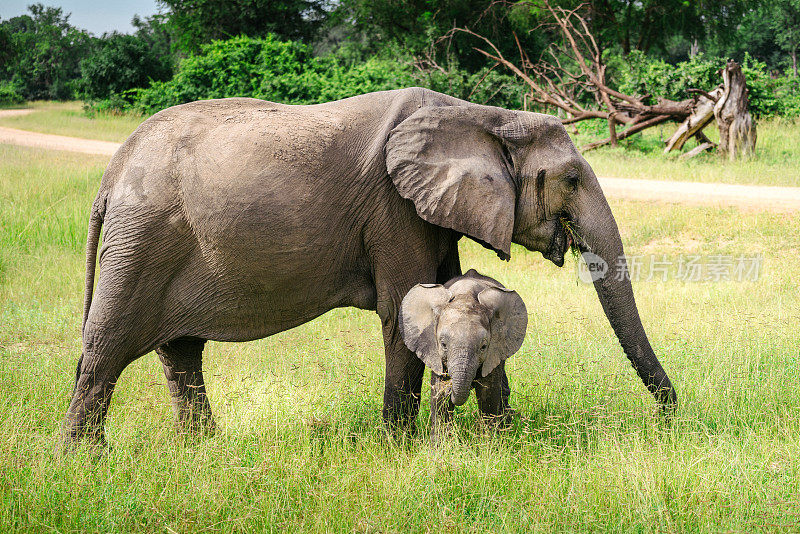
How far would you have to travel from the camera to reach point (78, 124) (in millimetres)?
23562

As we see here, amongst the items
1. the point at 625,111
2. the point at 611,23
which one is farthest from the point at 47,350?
the point at 611,23

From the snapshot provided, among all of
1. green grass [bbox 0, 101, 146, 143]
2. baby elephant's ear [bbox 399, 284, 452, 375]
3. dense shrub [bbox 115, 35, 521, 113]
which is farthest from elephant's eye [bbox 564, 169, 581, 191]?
dense shrub [bbox 115, 35, 521, 113]

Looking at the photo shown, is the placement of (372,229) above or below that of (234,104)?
below

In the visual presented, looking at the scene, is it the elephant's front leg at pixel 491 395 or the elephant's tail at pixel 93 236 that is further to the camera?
the elephant's tail at pixel 93 236

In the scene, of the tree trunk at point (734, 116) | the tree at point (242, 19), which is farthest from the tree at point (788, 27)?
the tree trunk at point (734, 116)

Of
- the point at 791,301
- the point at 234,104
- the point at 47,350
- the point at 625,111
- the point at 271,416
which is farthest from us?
the point at 625,111

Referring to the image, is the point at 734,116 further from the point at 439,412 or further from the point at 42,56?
the point at 42,56

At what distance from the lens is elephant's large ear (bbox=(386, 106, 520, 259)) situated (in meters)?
4.56

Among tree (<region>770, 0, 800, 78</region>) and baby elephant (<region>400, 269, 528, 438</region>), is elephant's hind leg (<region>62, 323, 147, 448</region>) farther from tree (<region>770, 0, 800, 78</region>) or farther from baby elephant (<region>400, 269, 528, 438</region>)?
tree (<region>770, 0, 800, 78</region>)

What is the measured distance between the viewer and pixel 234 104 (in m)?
5.07

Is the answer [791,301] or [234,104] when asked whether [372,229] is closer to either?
[234,104]

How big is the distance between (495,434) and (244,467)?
55.3 inches

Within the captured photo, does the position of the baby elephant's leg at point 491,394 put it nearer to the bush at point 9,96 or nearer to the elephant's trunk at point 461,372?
the elephant's trunk at point 461,372

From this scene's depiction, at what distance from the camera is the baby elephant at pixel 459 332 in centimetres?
430
